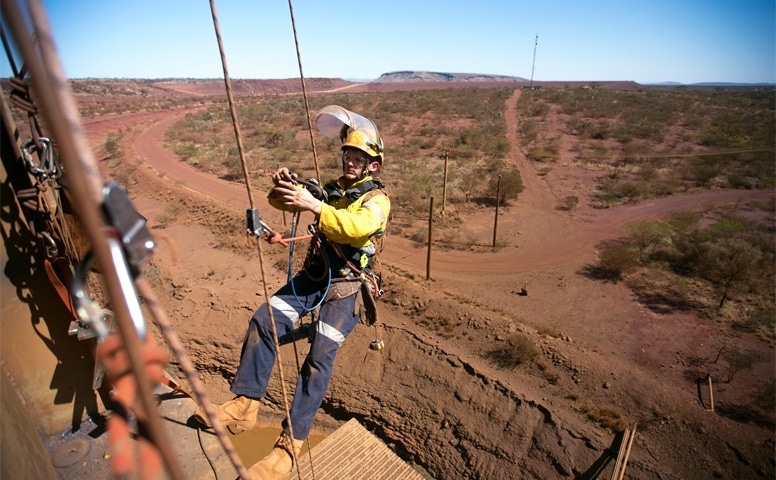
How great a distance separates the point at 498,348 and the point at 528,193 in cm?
1161

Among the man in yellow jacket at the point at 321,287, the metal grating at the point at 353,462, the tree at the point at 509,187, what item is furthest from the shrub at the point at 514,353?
the tree at the point at 509,187

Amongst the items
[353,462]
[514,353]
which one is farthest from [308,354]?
[514,353]

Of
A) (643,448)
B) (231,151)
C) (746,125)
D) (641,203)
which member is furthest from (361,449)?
(746,125)

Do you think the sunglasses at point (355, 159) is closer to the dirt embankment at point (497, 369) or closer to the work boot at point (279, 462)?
the work boot at point (279, 462)

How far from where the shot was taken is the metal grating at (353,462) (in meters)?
A: 5.11

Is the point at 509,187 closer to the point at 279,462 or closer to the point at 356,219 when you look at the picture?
the point at 356,219

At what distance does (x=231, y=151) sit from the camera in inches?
950

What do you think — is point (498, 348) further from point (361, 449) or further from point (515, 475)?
point (361, 449)

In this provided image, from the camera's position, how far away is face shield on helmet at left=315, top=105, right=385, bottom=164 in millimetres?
3467

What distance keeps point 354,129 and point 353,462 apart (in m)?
4.30

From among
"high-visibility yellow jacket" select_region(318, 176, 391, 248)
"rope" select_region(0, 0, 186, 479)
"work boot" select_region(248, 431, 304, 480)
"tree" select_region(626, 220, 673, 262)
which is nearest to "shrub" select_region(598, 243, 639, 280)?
"tree" select_region(626, 220, 673, 262)

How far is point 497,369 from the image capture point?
686 centimetres

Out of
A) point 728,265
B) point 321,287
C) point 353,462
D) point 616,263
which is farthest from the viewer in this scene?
point 616,263

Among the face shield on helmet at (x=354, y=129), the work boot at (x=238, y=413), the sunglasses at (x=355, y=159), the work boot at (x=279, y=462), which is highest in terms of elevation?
the face shield on helmet at (x=354, y=129)
